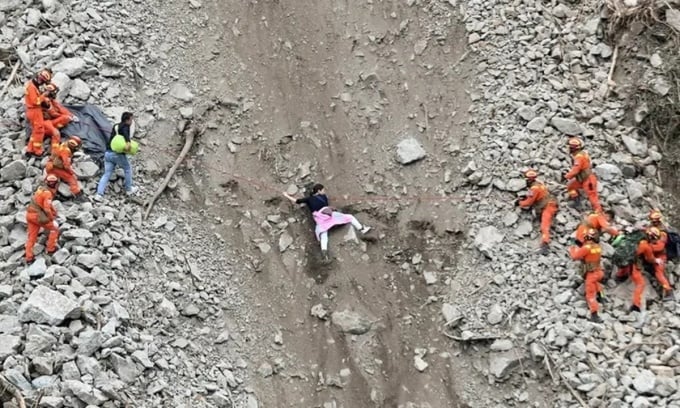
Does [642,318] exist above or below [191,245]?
below

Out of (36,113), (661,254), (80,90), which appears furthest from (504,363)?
(80,90)

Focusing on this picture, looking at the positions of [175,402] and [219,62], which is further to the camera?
[219,62]

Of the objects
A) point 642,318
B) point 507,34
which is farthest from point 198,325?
point 507,34

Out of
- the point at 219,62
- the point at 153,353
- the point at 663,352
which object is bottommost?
the point at 663,352

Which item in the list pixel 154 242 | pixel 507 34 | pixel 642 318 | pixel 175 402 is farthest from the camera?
pixel 507 34

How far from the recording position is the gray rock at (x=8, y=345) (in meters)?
11.4

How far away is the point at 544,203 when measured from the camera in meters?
14.1

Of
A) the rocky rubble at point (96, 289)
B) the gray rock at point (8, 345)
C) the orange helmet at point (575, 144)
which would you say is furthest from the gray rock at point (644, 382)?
the gray rock at point (8, 345)

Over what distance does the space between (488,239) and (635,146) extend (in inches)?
131

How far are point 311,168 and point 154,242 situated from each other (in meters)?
3.44

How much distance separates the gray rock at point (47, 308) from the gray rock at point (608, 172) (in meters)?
9.19

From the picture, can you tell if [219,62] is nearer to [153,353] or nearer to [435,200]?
[435,200]

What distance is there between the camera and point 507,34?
1623 cm

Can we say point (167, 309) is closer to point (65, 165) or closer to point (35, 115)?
point (65, 165)
